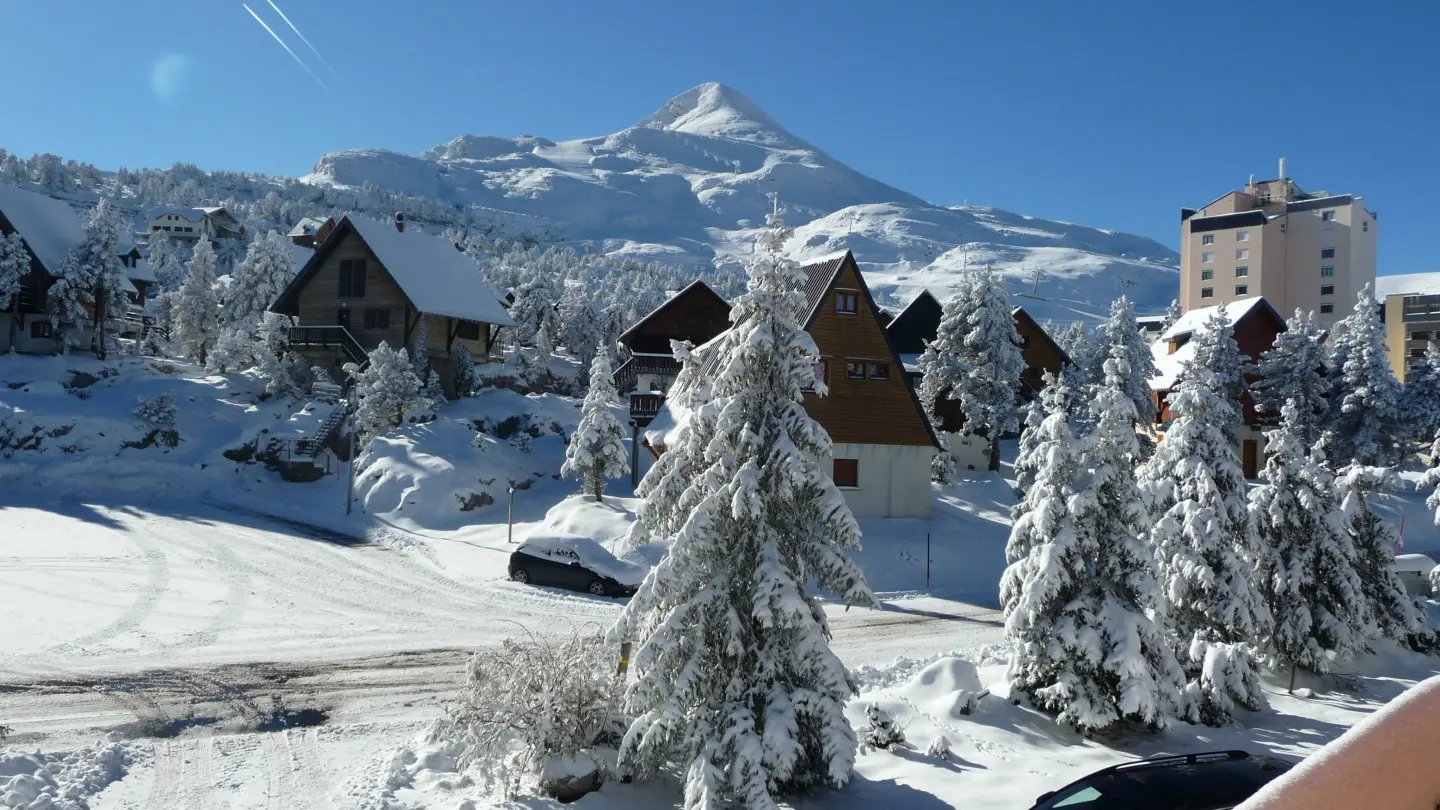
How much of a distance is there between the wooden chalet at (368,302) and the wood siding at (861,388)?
88.2ft

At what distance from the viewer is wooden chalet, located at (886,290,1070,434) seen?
1887 inches

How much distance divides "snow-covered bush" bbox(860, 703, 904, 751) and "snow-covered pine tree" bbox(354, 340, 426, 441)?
35.2 meters

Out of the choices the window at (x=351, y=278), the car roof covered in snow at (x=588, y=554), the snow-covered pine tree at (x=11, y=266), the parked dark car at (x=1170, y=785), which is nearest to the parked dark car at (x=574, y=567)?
the car roof covered in snow at (x=588, y=554)

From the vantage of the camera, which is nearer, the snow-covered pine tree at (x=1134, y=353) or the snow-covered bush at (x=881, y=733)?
the snow-covered bush at (x=881, y=733)

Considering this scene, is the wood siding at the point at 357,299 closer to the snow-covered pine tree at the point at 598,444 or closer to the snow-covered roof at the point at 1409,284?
the snow-covered pine tree at the point at 598,444

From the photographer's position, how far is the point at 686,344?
14.2m

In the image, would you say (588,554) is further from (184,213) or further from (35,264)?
(184,213)

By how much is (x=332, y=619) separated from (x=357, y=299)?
3311 cm

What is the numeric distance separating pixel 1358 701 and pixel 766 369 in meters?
15.3

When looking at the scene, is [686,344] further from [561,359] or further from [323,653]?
[561,359]

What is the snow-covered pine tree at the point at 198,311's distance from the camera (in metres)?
62.6

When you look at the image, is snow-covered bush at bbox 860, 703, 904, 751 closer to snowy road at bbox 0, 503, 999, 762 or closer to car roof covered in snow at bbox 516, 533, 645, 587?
snowy road at bbox 0, 503, 999, 762

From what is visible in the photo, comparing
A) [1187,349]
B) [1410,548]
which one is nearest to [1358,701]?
[1410,548]

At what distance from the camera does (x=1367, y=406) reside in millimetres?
43031
